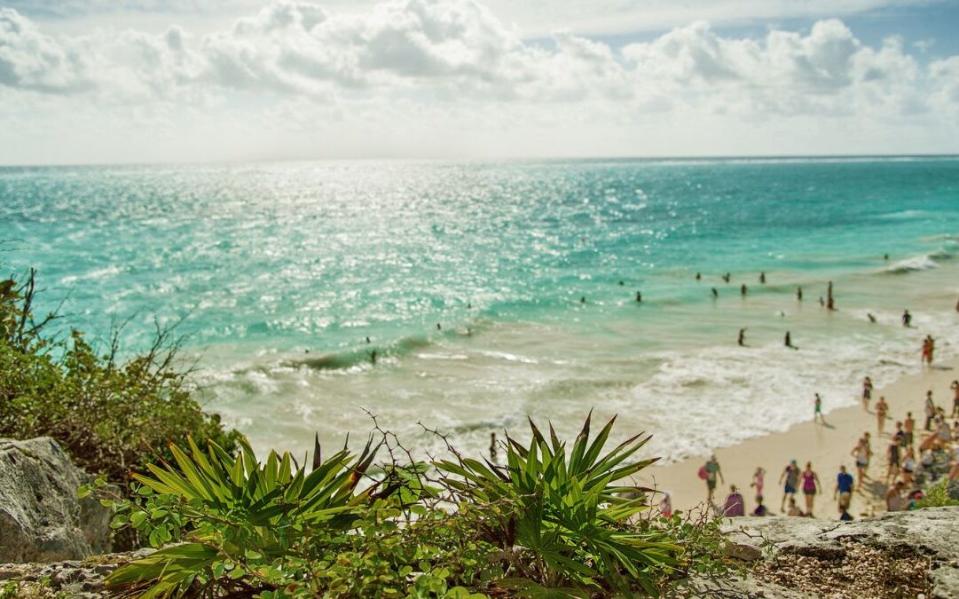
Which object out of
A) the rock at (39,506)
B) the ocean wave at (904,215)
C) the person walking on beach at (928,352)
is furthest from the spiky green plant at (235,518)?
the ocean wave at (904,215)

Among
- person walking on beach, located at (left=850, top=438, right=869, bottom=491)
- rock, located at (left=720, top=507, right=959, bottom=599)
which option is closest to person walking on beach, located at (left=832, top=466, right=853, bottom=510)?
person walking on beach, located at (left=850, top=438, right=869, bottom=491)

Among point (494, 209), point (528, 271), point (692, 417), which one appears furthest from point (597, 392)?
point (494, 209)

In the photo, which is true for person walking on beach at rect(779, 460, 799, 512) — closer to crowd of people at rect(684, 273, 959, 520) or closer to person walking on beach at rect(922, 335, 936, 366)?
crowd of people at rect(684, 273, 959, 520)

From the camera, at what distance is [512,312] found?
40469 millimetres

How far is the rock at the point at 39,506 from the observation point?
5191mm

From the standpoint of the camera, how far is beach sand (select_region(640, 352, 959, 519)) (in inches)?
731

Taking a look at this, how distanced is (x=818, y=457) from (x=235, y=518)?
21628mm

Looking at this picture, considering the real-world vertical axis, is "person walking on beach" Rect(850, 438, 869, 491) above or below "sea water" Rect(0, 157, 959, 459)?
below

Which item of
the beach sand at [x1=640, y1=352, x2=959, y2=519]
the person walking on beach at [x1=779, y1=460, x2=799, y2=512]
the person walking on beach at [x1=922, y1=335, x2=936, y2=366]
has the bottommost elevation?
the beach sand at [x1=640, y1=352, x2=959, y2=519]

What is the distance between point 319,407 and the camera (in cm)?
2603

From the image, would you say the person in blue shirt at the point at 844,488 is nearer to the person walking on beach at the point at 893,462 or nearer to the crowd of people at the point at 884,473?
the crowd of people at the point at 884,473

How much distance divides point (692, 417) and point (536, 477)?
21.8 m

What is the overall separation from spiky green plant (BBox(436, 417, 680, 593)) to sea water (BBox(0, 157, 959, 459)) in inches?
46.3

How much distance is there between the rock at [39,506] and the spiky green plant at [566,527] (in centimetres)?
378
